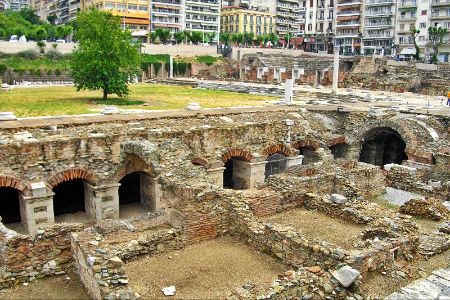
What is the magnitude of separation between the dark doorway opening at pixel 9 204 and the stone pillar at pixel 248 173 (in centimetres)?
966

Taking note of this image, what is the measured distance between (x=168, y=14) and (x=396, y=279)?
86616mm

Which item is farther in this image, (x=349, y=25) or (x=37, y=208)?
(x=349, y=25)

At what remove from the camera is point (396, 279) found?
10117 mm

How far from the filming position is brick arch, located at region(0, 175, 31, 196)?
16.0 meters

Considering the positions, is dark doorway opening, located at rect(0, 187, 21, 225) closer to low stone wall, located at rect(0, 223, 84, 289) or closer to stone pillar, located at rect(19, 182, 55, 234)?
stone pillar, located at rect(19, 182, 55, 234)

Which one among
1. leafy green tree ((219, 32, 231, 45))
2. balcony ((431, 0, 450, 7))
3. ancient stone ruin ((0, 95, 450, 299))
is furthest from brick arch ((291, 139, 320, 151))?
leafy green tree ((219, 32, 231, 45))

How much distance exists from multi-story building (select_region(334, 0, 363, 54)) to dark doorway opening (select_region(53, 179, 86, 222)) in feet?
231

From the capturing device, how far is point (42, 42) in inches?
2339

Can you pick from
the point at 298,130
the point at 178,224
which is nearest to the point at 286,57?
the point at 298,130

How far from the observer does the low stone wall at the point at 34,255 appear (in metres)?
10.4

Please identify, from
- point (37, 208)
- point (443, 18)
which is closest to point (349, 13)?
point (443, 18)

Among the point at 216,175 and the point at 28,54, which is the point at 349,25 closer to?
the point at 28,54

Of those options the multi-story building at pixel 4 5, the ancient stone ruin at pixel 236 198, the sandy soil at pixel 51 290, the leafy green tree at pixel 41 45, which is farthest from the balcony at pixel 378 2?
the multi-story building at pixel 4 5

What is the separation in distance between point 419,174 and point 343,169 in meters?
4.61
